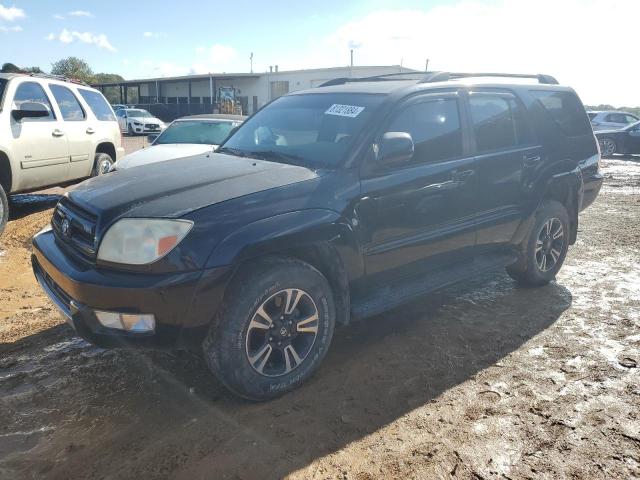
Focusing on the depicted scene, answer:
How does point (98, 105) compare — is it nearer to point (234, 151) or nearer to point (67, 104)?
point (67, 104)

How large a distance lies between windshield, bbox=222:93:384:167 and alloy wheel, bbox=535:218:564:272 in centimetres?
227

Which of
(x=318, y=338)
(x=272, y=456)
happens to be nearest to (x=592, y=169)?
(x=318, y=338)

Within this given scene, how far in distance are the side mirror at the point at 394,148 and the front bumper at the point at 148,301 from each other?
1.35 m

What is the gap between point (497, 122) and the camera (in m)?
4.36

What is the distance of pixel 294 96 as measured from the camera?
4402mm

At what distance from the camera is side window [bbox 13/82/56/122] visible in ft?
21.7

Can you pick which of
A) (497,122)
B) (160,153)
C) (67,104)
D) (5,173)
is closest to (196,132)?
(160,153)

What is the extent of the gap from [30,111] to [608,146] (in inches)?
716

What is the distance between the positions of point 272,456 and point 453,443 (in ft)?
3.13

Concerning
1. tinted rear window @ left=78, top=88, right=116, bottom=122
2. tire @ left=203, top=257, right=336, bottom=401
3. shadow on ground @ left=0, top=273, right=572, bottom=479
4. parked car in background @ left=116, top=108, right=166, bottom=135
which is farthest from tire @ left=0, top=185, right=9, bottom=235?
parked car in background @ left=116, top=108, right=166, bottom=135

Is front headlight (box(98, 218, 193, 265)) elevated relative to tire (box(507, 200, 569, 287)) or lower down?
elevated

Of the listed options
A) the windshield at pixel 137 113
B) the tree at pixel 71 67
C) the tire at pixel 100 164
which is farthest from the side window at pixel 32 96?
the tree at pixel 71 67

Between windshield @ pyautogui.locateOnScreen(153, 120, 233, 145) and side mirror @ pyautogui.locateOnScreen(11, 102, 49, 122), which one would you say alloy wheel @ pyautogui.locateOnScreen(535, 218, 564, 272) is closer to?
windshield @ pyautogui.locateOnScreen(153, 120, 233, 145)

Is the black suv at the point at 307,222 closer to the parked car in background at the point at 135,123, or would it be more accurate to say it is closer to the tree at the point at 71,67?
the parked car in background at the point at 135,123
